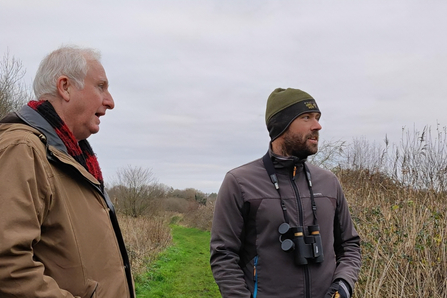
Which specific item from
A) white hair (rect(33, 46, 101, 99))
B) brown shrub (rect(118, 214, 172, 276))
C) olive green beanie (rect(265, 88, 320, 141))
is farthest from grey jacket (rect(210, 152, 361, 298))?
brown shrub (rect(118, 214, 172, 276))

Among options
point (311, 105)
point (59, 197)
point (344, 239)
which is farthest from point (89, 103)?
point (344, 239)

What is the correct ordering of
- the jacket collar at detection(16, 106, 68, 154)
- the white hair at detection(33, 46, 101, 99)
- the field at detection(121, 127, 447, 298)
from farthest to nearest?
1. the field at detection(121, 127, 447, 298)
2. the white hair at detection(33, 46, 101, 99)
3. the jacket collar at detection(16, 106, 68, 154)

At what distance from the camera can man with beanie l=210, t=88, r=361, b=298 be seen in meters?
2.80

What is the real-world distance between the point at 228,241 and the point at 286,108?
3.60 feet

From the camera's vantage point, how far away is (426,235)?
548 centimetres

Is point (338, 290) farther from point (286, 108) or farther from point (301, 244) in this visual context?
point (286, 108)

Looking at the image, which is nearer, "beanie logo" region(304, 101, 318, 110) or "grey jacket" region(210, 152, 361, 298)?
"grey jacket" region(210, 152, 361, 298)

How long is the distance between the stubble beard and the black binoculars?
21.9 inches

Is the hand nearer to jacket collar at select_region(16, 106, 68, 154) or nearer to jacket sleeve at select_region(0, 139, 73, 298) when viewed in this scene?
jacket sleeve at select_region(0, 139, 73, 298)

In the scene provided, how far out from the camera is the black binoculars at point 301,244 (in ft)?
9.10

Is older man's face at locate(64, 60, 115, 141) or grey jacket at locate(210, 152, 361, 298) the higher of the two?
older man's face at locate(64, 60, 115, 141)

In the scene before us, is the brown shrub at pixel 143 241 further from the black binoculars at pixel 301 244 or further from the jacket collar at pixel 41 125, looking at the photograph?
the jacket collar at pixel 41 125

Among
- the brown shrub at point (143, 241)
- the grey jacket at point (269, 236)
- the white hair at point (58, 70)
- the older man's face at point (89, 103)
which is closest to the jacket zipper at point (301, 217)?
the grey jacket at point (269, 236)

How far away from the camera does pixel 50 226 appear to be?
5.80 ft
